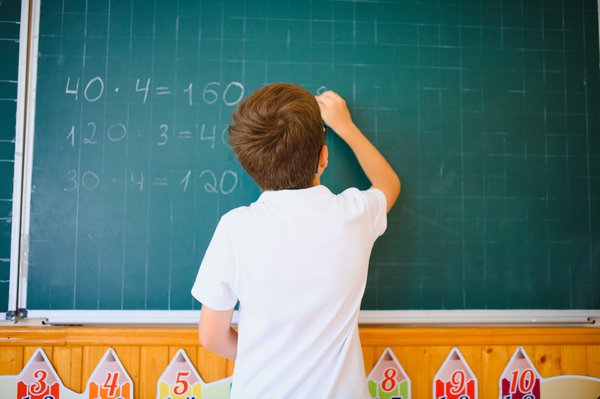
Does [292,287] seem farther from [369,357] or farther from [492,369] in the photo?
Answer: [492,369]

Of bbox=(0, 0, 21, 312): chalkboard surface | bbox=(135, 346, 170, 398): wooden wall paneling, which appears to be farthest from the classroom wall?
bbox=(0, 0, 21, 312): chalkboard surface

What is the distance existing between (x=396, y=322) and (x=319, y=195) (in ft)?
2.38

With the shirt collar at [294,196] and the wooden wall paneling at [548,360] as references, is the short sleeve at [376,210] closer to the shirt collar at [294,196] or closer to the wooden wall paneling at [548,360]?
the shirt collar at [294,196]

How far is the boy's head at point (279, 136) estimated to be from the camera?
2.89 feet

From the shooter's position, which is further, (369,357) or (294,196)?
(369,357)

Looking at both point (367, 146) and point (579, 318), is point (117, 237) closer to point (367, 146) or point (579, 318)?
point (367, 146)

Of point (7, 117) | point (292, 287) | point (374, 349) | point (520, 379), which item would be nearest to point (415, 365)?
Result: point (374, 349)

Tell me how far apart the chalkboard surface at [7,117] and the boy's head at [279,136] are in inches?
38.1

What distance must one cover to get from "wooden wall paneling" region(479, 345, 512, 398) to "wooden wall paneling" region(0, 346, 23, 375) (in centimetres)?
162

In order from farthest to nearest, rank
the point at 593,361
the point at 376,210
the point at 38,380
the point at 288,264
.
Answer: the point at 593,361, the point at 38,380, the point at 376,210, the point at 288,264

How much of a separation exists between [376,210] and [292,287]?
318 mm

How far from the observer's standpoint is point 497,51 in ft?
4.82

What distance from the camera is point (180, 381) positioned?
134 cm

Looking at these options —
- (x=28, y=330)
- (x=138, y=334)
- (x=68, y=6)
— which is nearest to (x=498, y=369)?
(x=138, y=334)
